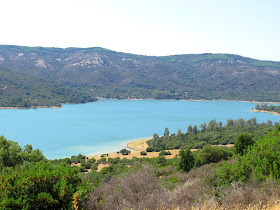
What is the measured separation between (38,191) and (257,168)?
681 centimetres

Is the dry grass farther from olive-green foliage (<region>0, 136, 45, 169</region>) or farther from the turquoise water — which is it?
the turquoise water

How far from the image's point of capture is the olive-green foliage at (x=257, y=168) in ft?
26.2

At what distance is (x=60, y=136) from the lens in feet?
213

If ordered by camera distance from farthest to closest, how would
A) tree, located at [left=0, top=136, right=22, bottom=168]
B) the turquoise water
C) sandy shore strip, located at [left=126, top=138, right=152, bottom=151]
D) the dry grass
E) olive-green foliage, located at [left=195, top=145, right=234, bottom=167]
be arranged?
1. the turquoise water
2. sandy shore strip, located at [left=126, top=138, right=152, bottom=151]
3. olive-green foliage, located at [left=195, top=145, right=234, bottom=167]
4. tree, located at [left=0, top=136, right=22, bottom=168]
5. the dry grass

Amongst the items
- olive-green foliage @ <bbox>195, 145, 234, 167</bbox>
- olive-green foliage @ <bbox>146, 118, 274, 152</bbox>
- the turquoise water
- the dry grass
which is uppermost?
the dry grass

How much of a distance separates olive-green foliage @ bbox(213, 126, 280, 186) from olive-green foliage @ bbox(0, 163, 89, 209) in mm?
4994

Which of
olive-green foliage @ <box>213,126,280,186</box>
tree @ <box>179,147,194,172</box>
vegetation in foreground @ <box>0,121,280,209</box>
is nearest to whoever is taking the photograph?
vegetation in foreground @ <box>0,121,280,209</box>

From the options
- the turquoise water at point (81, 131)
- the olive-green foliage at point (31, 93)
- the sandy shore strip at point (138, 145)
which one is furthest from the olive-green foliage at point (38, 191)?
the olive-green foliage at point (31, 93)

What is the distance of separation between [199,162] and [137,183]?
16.1m

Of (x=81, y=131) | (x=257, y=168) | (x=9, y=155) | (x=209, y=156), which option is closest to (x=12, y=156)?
(x=9, y=155)

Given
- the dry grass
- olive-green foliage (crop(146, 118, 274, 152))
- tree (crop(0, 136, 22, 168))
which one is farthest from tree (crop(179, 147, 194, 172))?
olive-green foliage (crop(146, 118, 274, 152))

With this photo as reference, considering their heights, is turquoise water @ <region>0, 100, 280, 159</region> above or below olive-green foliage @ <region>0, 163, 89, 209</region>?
below

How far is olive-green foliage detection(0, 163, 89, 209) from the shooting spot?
613cm

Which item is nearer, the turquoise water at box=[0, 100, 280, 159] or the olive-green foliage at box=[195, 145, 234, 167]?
the olive-green foliage at box=[195, 145, 234, 167]
